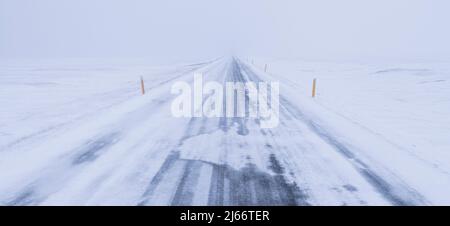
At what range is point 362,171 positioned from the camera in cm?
527

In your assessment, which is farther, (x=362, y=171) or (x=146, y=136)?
(x=146, y=136)

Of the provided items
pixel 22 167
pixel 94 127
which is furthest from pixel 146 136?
pixel 22 167

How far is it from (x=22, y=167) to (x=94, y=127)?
113 inches

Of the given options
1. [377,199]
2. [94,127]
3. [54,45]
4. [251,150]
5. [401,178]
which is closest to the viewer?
[377,199]

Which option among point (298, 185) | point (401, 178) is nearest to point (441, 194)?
point (401, 178)

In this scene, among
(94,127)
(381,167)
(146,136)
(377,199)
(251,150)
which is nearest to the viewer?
(377,199)

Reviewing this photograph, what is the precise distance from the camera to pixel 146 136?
7.34m

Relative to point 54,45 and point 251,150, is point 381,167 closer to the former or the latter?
point 251,150

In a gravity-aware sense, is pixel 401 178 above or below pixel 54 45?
below
